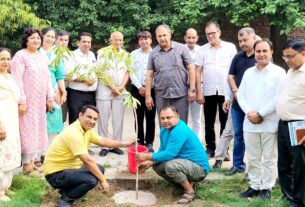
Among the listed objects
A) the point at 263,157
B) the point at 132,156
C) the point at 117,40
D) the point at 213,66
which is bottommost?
the point at 132,156

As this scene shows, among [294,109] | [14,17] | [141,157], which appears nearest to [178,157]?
[141,157]

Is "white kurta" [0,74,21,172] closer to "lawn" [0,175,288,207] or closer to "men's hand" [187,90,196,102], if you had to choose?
"lawn" [0,175,288,207]

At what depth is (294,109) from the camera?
421 cm

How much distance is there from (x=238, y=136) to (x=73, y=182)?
7.09ft

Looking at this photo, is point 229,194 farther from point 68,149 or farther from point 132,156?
point 68,149

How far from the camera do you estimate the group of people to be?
14.9ft

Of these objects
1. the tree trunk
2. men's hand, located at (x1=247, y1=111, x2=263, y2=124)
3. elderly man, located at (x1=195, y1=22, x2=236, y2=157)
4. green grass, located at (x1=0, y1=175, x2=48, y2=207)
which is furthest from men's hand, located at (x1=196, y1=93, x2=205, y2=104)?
the tree trunk

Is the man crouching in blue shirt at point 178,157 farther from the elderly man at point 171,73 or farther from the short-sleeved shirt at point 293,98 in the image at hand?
the short-sleeved shirt at point 293,98

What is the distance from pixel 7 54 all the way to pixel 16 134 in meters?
0.91

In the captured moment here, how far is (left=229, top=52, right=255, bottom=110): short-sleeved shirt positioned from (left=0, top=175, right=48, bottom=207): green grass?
2586mm

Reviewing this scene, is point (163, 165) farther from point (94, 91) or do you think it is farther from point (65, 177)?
point (94, 91)

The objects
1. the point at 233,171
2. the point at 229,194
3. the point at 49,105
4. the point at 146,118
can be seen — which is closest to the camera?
the point at 229,194

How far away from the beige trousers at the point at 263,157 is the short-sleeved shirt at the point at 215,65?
1368 millimetres

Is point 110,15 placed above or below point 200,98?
above
